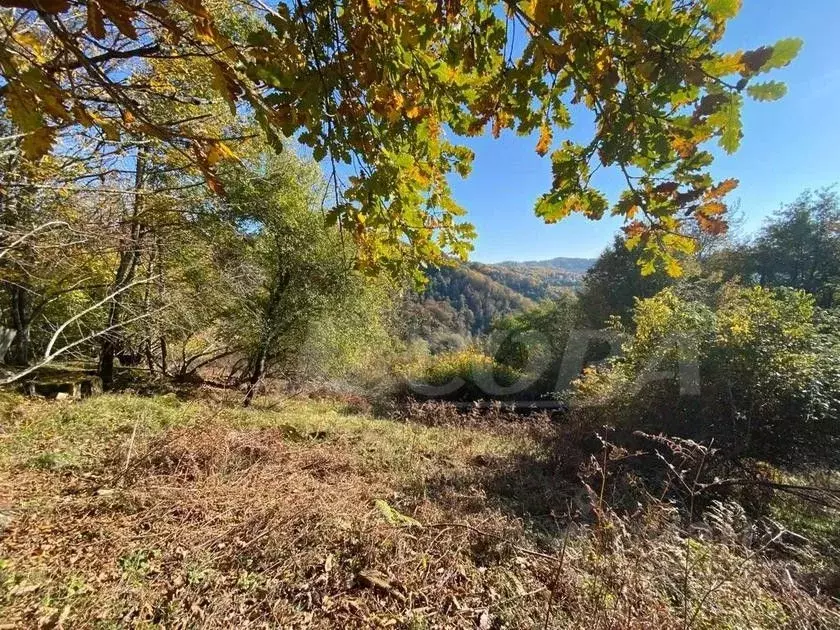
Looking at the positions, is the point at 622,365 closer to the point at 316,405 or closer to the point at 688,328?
the point at 688,328

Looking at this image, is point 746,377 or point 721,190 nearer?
point 721,190

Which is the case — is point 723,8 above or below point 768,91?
above

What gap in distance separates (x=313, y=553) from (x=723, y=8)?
9.49 ft

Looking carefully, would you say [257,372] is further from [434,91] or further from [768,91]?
[768,91]

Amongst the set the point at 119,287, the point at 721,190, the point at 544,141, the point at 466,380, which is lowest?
the point at 466,380

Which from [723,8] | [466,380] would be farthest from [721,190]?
[466,380]

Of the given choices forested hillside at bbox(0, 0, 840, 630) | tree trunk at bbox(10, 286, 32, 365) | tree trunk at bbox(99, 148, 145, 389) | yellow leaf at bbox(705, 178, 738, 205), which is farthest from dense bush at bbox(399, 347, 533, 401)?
yellow leaf at bbox(705, 178, 738, 205)

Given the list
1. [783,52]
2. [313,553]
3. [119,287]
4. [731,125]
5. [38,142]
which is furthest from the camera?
[119,287]

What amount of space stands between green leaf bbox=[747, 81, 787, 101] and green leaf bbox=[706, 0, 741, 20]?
0.65ft

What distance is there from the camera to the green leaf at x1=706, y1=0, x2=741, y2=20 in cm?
94

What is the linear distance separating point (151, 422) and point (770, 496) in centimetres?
719

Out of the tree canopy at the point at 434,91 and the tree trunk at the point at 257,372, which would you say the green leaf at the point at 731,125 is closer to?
the tree canopy at the point at 434,91

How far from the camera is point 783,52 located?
89cm

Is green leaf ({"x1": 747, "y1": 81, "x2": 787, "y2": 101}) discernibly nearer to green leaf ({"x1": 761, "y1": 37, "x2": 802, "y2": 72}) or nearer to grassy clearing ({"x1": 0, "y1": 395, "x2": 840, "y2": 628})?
green leaf ({"x1": 761, "y1": 37, "x2": 802, "y2": 72})
